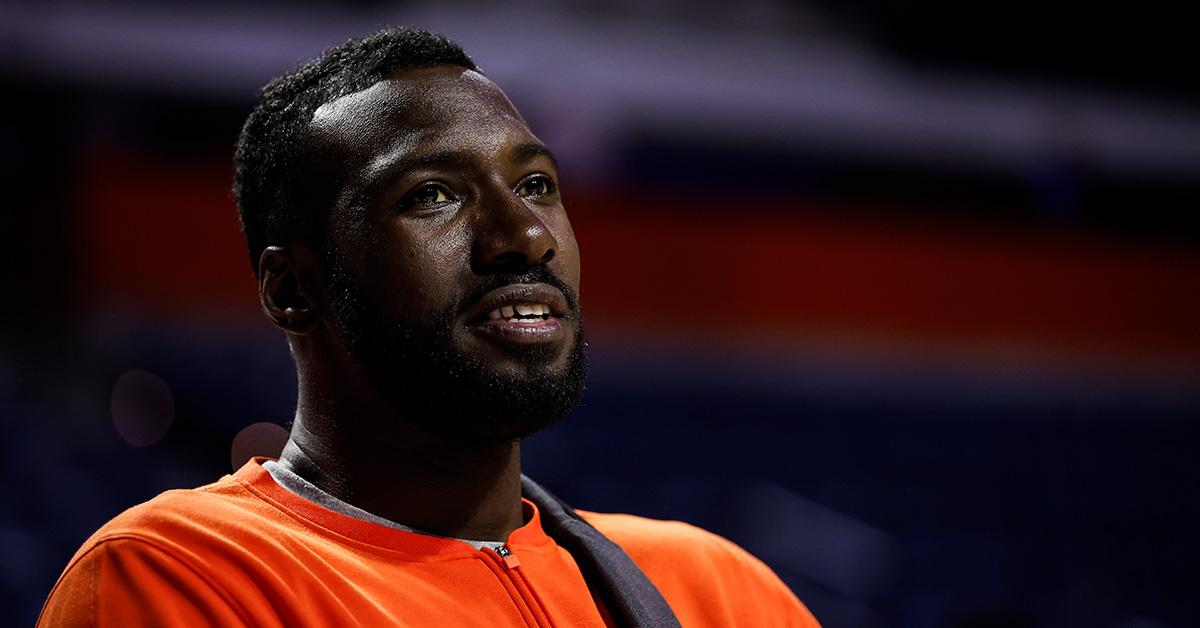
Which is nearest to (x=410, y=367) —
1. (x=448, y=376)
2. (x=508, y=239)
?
(x=448, y=376)

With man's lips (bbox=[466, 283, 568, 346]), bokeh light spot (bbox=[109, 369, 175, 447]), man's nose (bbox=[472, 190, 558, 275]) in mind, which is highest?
man's nose (bbox=[472, 190, 558, 275])

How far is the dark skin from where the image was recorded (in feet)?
4.25

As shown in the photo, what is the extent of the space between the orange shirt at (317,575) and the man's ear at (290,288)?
0.16 meters

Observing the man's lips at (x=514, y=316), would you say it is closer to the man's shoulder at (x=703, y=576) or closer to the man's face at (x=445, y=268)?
the man's face at (x=445, y=268)

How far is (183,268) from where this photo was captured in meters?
5.49

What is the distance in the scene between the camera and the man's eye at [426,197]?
132cm

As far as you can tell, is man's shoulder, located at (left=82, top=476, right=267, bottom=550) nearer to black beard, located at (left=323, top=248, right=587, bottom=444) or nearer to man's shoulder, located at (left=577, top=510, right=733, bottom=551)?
black beard, located at (left=323, top=248, right=587, bottom=444)

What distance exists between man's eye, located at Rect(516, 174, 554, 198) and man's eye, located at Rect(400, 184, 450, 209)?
9cm

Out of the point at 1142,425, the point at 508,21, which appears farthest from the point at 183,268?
the point at 1142,425

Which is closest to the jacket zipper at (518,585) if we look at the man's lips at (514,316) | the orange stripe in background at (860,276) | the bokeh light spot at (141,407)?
the man's lips at (514,316)

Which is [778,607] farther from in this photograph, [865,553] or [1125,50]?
[1125,50]

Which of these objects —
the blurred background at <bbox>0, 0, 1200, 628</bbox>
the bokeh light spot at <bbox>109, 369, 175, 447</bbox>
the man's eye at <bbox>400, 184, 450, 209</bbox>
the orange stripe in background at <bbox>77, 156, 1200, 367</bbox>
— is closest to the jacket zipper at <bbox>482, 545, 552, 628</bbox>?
the man's eye at <bbox>400, 184, 450, 209</bbox>

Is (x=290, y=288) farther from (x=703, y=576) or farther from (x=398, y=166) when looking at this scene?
(x=703, y=576)

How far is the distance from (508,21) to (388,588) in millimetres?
5001
